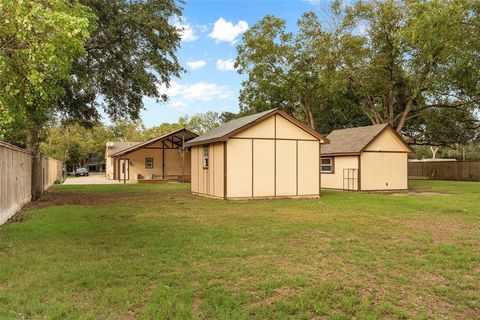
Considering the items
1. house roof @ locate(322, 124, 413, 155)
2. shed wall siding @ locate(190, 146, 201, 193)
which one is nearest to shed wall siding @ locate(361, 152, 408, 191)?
house roof @ locate(322, 124, 413, 155)

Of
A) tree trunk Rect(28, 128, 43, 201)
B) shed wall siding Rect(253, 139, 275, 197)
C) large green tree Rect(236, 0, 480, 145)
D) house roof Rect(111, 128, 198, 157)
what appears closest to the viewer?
tree trunk Rect(28, 128, 43, 201)

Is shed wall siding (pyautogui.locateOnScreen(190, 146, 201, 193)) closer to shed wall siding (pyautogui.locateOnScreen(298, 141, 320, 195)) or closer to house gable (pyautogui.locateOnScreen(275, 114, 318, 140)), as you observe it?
house gable (pyautogui.locateOnScreen(275, 114, 318, 140))

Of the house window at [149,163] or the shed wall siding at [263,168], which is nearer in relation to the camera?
the shed wall siding at [263,168]

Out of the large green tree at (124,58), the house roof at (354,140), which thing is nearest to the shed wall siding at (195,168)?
the large green tree at (124,58)

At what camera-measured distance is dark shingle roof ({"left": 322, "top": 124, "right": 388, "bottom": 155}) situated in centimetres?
2191

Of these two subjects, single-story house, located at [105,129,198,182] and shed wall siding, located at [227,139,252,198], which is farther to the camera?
single-story house, located at [105,129,198,182]

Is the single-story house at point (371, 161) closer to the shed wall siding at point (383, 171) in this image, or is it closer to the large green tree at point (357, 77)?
the shed wall siding at point (383, 171)

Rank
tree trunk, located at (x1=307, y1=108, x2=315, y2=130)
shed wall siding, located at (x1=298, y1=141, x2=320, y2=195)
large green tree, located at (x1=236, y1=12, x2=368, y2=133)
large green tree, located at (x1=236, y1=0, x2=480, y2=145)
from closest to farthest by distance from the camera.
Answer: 1. shed wall siding, located at (x1=298, y1=141, x2=320, y2=195)
2. large green tree, located at (x1=236, y1=0, x2=480, y2=145)
3. large green tree, located at (x1=236, y1=12, x2=368, y2=133)
4. tree trunk, located at (x1=307, y1=108, x2=315, y2=130)

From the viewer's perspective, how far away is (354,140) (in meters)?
23.0

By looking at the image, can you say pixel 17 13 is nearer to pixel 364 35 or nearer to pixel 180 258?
pixel 180 258

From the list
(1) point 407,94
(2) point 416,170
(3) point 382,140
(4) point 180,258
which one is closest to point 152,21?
(4) point 180,258

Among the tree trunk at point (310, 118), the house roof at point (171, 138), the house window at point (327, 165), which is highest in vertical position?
the tree trunk at point (310, 118)

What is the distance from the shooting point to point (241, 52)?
1409 inches

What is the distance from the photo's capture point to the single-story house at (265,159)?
53.7 ft
